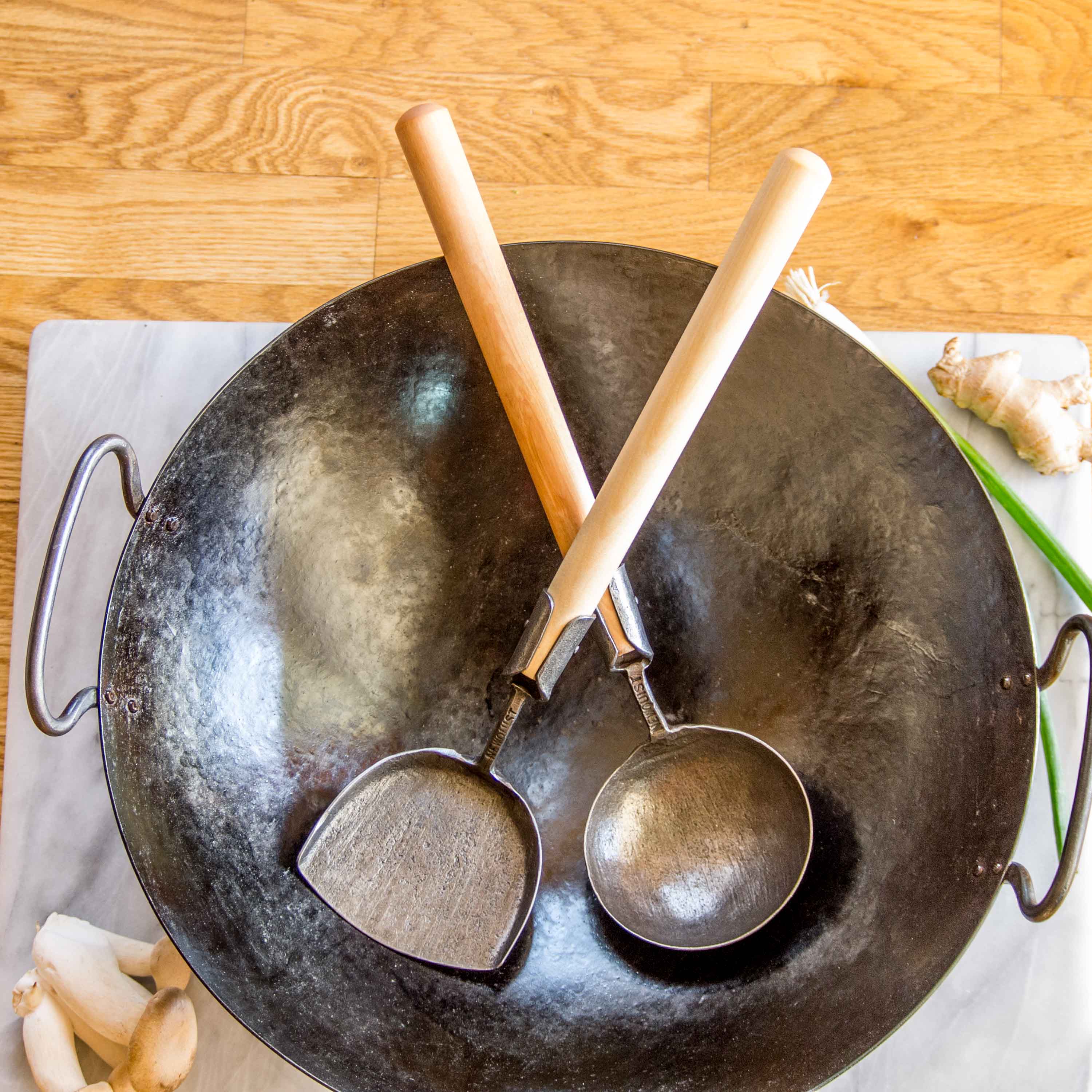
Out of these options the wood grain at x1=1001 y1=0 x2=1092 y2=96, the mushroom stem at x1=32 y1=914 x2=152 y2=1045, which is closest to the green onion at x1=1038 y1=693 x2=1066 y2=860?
the wood grain at x1=1001 y1=0 x2=1092 y2=96

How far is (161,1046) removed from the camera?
2.35 ft

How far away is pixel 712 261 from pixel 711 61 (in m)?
0.20

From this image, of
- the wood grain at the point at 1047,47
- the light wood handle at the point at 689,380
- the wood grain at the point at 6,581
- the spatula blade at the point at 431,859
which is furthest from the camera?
the wood grain at the point at 1047,47

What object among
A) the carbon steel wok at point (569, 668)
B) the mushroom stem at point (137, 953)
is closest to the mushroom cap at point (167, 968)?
the mushroom stem at point (137, 953)

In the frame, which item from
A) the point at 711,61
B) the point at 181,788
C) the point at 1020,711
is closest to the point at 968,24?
the point at 711,61

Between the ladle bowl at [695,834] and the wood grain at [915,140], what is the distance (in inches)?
21.4

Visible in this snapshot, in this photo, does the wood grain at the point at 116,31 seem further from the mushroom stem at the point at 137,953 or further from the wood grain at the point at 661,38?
the mushroom stem at the point at 137,953

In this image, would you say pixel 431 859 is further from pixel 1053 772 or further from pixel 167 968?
pixel 1053 772

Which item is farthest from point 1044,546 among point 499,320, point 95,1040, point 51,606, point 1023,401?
point 95,1040

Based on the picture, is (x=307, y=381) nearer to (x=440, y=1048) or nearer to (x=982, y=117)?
(x=440, y=1048)

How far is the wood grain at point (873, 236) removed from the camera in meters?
0.91

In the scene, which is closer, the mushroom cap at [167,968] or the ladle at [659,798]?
the ladle at [659,798]

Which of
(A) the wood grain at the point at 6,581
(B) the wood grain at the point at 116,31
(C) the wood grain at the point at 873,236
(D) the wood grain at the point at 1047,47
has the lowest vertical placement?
(A) the wood grain at the point at 6,581

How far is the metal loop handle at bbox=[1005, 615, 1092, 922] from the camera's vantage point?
60 cm
